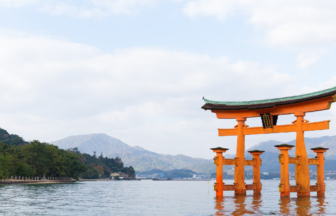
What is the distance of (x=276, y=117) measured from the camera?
30719 mm

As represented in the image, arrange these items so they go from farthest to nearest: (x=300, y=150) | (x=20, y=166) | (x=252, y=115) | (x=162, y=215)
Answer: (x=20, y=166) < (x=252, y=115) < (x=300, y=150) < (x=162, y=215)

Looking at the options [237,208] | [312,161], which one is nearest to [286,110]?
[312,161]

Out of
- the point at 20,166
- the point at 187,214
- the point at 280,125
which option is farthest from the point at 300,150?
the point at 20,166

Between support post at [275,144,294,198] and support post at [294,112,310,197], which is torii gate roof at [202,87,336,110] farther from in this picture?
support post at [275,144,294,198]

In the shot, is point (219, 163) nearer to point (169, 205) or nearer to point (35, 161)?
point (169, 205)

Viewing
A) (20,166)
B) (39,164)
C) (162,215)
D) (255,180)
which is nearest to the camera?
(162,215)

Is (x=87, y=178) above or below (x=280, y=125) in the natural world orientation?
below

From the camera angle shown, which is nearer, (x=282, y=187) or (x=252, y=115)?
(x=282, y=187)

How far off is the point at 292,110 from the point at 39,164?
74.8 metres

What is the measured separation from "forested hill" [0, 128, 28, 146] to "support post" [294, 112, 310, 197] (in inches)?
5578

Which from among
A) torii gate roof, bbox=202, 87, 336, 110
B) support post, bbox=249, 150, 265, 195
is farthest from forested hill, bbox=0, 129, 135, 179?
support post, bbox=249, 150, 265, 195

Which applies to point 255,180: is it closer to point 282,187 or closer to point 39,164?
point 282,187

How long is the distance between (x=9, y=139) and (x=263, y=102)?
149208 mm

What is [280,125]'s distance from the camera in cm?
2991
